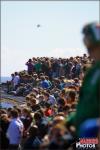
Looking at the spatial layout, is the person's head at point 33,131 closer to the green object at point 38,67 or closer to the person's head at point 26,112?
the person's head at point 26,112

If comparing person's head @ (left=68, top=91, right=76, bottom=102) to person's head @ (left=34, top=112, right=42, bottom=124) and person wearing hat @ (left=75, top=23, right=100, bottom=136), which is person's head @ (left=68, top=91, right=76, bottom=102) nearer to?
person's head @ (left=34, top=112, right=42, bottom=124)

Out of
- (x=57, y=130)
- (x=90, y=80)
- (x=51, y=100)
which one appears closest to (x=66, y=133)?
(x=57, y=130)

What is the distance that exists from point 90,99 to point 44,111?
24.8ft

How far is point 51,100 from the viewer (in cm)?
1309

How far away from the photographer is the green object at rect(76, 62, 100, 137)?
3395 millimetres

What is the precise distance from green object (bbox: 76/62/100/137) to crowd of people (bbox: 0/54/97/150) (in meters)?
0.13

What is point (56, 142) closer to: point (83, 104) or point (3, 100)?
point (83, 104)

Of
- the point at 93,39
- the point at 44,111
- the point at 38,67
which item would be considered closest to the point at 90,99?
the point at 93,39

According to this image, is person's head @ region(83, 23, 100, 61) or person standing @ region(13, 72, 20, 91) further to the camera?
person standing @ region(13, 72, 20, 91)

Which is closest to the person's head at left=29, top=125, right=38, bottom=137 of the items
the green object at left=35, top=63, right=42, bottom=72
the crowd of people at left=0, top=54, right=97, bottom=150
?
the crowd of people at left=0, top=54, right=97, bottom=150

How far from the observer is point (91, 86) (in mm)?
3459

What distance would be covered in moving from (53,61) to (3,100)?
154 inches

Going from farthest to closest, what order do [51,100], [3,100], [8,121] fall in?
[3,100] < [51,100] < [8,121]

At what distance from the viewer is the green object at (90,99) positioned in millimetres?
3395
